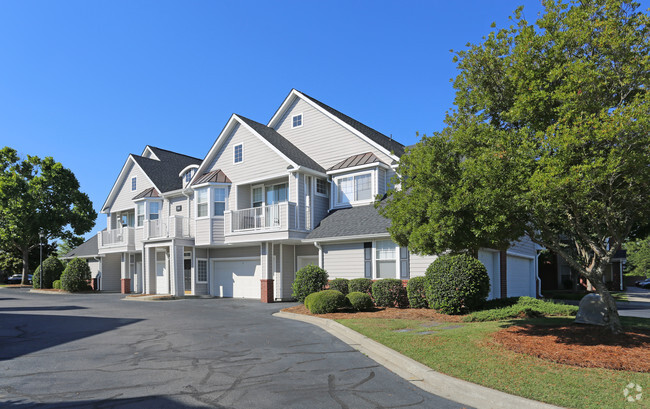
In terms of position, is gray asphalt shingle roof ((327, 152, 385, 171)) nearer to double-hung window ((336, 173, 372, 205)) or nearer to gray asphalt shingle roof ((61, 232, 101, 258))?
double-hung window ((336, 173, 372, 205))

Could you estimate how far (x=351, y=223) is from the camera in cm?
2111

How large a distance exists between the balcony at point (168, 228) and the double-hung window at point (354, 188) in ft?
31.9

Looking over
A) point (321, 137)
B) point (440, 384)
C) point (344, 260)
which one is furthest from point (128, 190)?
point (440, 384)

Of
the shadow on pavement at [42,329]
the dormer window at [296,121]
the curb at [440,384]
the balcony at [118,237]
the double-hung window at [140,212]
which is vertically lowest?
the shadow on pavement at [42,329]

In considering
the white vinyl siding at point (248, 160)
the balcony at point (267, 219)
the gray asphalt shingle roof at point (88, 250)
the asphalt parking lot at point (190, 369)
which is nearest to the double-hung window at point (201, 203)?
the white vinyl siding at point (248, 160)

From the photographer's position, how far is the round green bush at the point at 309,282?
19.5 m

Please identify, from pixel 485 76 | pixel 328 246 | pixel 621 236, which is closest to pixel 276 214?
pixel 328 246

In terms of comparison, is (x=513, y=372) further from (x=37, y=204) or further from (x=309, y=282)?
(x=37, y=204)

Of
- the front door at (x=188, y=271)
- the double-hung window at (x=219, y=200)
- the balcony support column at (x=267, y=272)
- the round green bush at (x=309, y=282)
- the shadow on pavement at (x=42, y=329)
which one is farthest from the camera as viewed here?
the front door at (x=188, y=271)

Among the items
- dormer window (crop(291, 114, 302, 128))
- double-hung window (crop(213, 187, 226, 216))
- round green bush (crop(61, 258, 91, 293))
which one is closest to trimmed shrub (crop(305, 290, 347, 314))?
double-hung window (crop(213, 187, 226, 216))

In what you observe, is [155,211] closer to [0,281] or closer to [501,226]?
Result: [501,226]

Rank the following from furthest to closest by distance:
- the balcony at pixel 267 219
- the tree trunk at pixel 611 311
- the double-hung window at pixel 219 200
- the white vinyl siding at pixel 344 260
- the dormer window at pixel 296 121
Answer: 1. the dormer window at pixel 296 121
2. the double-hung window at pixel 219 200
3. the balcony at pixel 267 219
4. the white vinyl siding at pixel 344 260
5. the tree trunk at pixel 611 311

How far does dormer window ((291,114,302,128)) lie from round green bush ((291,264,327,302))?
31.7 ft

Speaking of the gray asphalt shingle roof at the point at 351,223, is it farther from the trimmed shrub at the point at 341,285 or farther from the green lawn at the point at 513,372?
the green lawn at the point at 513,372
